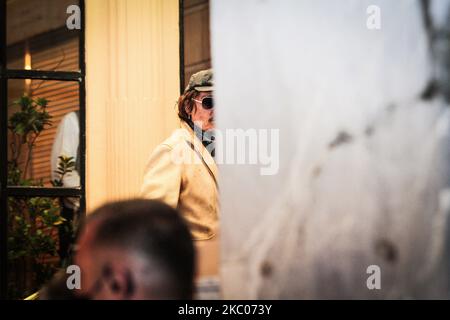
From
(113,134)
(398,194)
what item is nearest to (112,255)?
(398,194)

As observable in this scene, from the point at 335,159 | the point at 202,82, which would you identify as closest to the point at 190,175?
the point at 202,82

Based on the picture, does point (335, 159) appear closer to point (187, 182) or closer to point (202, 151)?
point (187, 182)

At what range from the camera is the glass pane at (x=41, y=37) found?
474 centimetres

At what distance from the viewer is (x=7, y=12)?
15.4ft

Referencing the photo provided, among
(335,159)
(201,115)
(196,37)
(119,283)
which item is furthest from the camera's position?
(196,37)

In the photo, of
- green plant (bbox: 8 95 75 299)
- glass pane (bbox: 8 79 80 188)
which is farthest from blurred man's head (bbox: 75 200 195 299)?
glass pane (bbox: 8 79 80 188)

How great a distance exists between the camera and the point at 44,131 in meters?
4.85

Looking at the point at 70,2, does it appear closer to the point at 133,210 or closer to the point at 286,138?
the point at 286,138

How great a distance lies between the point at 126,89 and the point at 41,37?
32.4 inches

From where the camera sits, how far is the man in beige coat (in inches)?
156

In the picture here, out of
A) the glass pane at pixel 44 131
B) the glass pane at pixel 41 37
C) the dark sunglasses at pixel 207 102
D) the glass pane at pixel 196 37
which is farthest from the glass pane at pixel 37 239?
the glass pane at pixel 196 37

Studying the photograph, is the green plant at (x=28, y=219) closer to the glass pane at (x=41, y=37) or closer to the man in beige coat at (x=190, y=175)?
the glass pane at (x=41, y=37)

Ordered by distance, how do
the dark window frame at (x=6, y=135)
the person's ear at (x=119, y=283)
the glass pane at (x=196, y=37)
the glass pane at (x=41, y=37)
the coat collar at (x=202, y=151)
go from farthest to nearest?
the glass pane at (x=196, y=37)
the glass pane at (x=41, y=37)
the dark window frame at (x=6, y=135)
the coat collar at (x=202, y=151)
the person's ear at (x=119, y=283)

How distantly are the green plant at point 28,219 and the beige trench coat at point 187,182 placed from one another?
90cm
